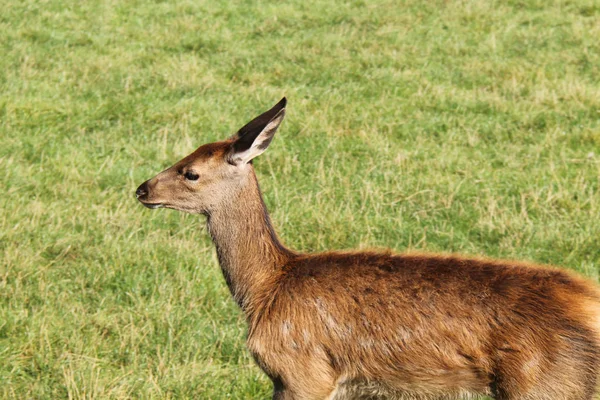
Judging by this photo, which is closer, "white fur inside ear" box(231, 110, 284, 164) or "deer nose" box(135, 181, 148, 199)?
"white fur inside ear" box(231, 110, 284, 164)

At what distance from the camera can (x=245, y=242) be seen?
4621mm

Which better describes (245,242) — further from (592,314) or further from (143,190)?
(592,314)

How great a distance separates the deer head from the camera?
15.0 ft

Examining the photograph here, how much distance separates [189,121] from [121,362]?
3957mm

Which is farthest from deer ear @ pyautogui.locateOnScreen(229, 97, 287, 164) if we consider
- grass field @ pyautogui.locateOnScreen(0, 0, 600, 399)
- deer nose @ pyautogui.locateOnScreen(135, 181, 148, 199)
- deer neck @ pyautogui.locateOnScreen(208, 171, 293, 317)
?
grass field @ pyautogui.locateOnScreen(0, 0, 600, 399)

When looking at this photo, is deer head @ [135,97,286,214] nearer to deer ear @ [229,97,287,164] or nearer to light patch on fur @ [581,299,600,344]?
deer ear @ [229,97,287,164]

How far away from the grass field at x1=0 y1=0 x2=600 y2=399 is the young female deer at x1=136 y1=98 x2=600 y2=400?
0.64 metres

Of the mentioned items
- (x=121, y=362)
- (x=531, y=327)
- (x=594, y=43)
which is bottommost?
(x=594, y=43)

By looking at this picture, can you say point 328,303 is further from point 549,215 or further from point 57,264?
point 549,215

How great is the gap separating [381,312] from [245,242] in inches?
34.7

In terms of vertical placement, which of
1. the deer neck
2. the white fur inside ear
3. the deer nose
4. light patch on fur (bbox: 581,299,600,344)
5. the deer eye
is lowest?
light patch on fur (bbox: 581,299,600,344)

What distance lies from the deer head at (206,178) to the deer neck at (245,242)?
0.18 feet

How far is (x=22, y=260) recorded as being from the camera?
19.1 feet

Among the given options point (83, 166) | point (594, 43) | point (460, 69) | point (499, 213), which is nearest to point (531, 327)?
point (499, 213)
